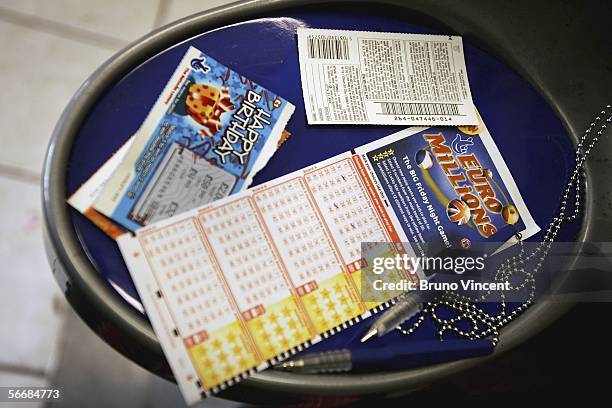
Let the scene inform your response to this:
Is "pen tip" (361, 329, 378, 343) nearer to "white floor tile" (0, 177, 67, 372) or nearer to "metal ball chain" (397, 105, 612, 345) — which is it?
"metal ball chain" (397, 105, 612, 345)

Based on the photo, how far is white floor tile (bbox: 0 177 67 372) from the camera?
0.96 meters

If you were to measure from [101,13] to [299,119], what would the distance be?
751 millimetres

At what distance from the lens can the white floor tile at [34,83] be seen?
1.08 meters

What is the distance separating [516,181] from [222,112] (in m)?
0.37

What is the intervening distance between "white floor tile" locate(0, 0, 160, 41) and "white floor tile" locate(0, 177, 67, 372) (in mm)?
373

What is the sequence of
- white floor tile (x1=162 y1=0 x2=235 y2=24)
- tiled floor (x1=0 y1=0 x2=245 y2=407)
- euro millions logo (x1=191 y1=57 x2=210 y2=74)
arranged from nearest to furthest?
euro millions logo (x1=191 y1=57 x2=210 y2=74)
tiled floor (x1=0 y1=0 x2=245 y2=407)
white floor tile (x1=162 y1=0 x2=235 y2=24)

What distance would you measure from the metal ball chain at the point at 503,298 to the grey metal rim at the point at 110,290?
15 mm

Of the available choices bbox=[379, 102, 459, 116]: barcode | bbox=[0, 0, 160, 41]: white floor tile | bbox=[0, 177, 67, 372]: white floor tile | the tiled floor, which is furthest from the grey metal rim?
bbox=[0, 0, 160, 41]: white floor tile

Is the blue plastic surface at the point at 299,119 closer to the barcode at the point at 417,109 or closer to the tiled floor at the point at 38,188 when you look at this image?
the barcode at the point at 417,109

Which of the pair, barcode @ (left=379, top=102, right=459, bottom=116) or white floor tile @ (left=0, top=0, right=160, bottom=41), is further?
white floor tile @ (left=0, top=0, right=160, bottom=41)

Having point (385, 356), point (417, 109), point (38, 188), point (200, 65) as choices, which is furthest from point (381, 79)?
point (38, 188)

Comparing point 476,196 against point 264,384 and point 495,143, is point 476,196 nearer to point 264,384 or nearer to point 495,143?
point 495,143

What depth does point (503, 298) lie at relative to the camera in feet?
2.13

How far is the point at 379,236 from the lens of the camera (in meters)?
0.63
